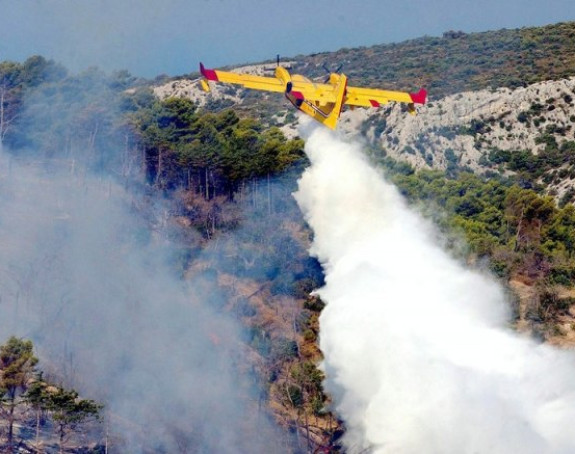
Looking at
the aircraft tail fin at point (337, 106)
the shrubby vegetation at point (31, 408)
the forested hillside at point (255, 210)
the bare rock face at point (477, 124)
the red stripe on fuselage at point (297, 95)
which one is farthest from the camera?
the bare rock face at point (477, 124)

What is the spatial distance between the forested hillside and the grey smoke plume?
1.16 meters

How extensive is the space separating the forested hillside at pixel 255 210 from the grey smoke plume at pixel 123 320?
3.81 ft

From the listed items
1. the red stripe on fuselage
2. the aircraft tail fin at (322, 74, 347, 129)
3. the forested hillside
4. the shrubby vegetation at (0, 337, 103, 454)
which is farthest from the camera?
the forested hillside

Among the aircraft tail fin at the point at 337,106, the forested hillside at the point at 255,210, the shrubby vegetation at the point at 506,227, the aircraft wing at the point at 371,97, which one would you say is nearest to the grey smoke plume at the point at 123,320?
the forested hillside at the point at 255,210

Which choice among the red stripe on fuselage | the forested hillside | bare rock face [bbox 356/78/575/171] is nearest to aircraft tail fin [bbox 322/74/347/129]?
the red stripe on fuselage

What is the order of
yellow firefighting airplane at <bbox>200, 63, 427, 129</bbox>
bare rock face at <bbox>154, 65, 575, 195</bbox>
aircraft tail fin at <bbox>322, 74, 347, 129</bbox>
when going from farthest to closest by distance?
bare rock face at <bbox>154, 65, 575, 195</bbox>
yellow firefighting airplane at <bbox>200, 63, 427, 129</bbox>
aircraft tail fin at <bbox>322, 74, 347, 129</bbox>

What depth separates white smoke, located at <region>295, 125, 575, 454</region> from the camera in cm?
4562

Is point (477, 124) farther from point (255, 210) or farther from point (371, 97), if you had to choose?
point (371, 97)

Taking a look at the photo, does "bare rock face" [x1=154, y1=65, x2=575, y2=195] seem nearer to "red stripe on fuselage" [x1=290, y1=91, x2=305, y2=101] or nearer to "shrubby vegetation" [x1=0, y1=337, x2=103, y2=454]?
"red stripe on fuselage" [x1=290, y1=91, x2=305, y2=101]

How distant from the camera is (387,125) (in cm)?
11994

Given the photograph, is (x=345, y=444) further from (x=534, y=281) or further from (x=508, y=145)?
(x=508, y=145)

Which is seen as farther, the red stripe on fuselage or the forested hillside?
the forested hillside

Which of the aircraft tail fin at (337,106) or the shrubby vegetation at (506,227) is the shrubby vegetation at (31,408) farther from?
the shrubby vegetation at (506,227)

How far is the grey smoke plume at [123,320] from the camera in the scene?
194 feet
